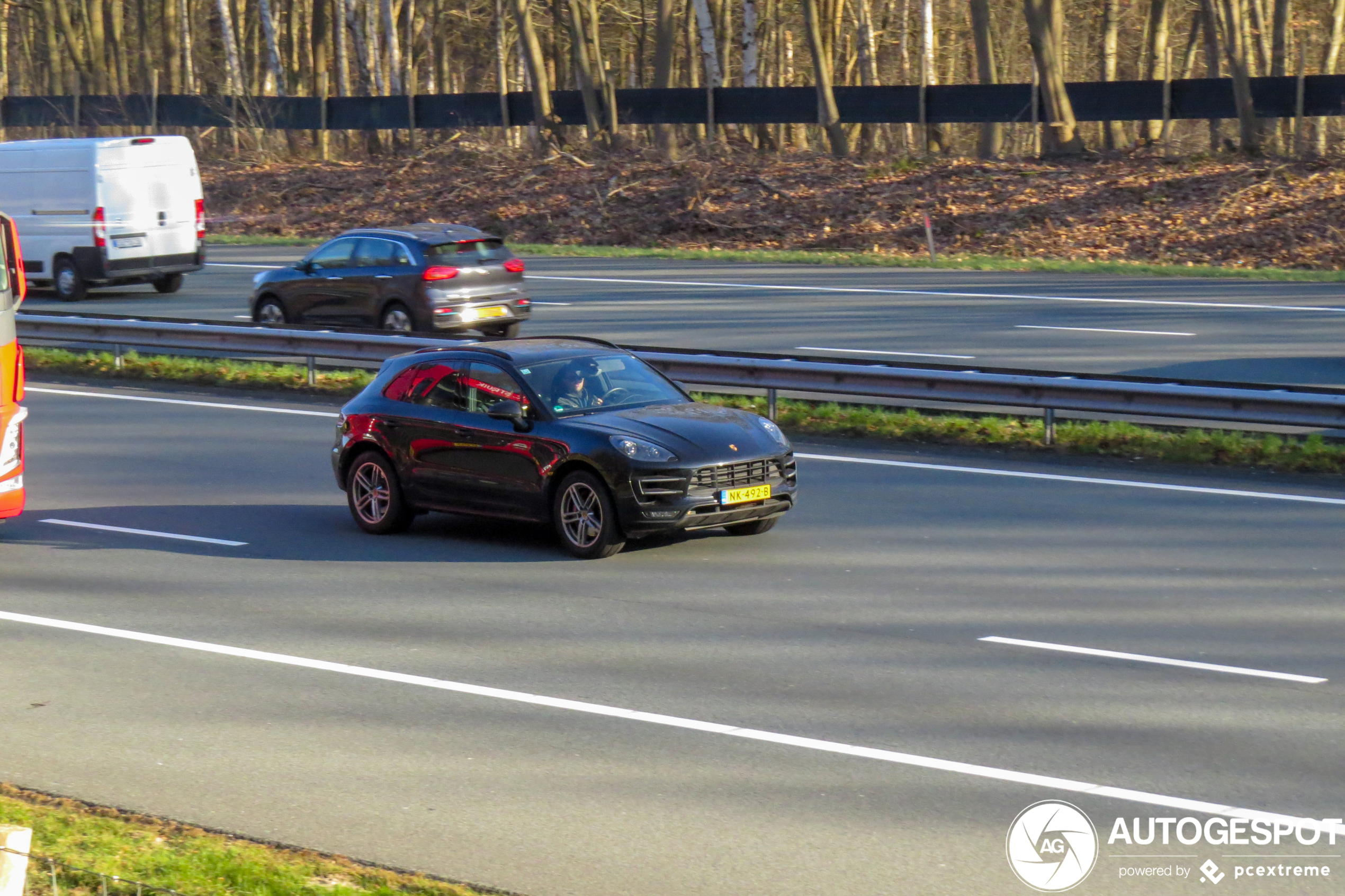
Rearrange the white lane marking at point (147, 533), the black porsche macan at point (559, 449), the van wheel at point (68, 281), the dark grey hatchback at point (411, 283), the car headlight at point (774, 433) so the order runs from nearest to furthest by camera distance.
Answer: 1. the black porsche macan at point (559, 449)
2. the car headlight at point (774, 433)
3. the white lane marking at point (147, 533)
4. the dark grey hatchback at point (411, 283)
5. the van wheel at point (68, 281)

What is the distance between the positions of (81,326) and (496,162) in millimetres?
23426

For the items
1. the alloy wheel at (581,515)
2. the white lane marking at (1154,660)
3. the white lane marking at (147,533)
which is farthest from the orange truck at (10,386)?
the white lane marking at (1154,660)

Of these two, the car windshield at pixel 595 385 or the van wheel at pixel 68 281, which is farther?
the van wheel at pixel 68 281

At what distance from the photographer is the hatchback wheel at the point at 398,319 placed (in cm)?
2214

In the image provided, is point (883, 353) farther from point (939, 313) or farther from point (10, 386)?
point (10, 386)

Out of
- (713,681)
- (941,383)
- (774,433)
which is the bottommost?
(713,681)

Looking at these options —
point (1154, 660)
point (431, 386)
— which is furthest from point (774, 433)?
point (1154, 660)

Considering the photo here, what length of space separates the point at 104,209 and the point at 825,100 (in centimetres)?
2100

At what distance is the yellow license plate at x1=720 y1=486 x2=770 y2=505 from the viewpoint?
11195mm

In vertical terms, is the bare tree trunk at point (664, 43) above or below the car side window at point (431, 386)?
above

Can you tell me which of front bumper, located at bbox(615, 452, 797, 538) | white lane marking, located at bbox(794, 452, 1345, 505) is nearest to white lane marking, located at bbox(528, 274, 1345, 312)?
white lane marking, located at bbox(794, 452, 1345, 505)

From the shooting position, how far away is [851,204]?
36.9m

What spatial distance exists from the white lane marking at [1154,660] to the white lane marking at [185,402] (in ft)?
33.0

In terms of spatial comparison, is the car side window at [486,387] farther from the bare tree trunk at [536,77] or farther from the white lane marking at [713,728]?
the bare tree trunk at [536,77]
